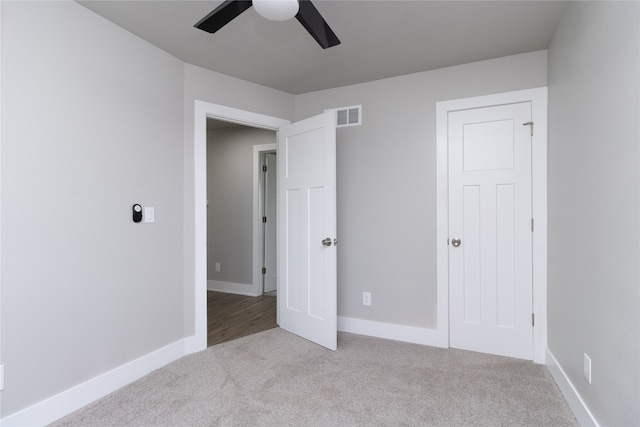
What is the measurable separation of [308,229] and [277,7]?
1923 mm

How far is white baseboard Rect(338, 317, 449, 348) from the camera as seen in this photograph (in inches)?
114

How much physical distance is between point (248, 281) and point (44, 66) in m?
3.38

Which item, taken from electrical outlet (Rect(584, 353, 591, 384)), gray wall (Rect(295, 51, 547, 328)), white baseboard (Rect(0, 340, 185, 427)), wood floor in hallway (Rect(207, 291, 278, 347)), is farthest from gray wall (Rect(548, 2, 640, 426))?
white baseboard (Rect(0, 340, 185, 427))

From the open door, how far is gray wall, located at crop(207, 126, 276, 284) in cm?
141

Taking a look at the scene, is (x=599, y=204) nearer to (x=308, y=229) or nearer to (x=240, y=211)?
(x=308, y=229)

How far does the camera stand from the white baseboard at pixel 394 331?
2.89 metres

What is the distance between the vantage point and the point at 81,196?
2.01 meters

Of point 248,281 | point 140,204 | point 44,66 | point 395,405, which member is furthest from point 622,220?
point 248,281

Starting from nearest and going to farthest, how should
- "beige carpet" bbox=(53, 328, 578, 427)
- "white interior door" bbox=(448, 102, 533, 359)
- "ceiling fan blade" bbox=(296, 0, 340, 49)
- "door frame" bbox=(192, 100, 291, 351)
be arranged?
"ceiling fan blade" bbox=(296, 0, 340, 49)
"beige carpet" bbox=(53, 328, 578, 427)
"white interior door" bbox=(448, 102, 533, 359)
"door frame" bbox=(192, 100, 291, 351)

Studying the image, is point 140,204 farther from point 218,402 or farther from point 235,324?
point 235,324

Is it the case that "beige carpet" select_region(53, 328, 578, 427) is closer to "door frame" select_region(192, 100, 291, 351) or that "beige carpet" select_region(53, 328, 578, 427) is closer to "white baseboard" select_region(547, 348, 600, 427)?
"white baseboard" select_region(547, 348, 600, 427)

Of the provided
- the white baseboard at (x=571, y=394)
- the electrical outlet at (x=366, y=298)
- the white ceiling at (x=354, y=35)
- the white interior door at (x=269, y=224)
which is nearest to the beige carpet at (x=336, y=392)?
the white baseboard at (x=571, y=394)

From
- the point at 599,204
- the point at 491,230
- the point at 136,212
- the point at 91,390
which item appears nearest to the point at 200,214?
the point at 136,212

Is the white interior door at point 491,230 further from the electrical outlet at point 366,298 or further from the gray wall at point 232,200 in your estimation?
the gray wall at point 232,200
